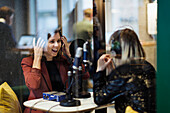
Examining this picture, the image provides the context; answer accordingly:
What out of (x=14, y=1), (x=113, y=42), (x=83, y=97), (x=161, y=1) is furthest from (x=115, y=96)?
(x=14, y=1)

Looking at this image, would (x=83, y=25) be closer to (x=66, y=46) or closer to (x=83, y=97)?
(x=66, y=46)

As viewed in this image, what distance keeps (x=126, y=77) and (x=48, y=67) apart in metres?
0.65

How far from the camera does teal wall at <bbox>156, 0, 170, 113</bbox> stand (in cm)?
195

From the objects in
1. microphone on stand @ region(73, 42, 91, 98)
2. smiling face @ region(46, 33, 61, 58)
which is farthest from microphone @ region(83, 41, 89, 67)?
smiling face @ region(46, 33, 61, 58)

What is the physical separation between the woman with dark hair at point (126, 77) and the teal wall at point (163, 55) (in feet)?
0.33

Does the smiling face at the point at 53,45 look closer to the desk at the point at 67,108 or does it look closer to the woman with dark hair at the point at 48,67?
the woman with dark hair at the point at 48,67

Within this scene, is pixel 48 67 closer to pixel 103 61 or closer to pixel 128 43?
pixel 103 61

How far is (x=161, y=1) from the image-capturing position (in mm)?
1963

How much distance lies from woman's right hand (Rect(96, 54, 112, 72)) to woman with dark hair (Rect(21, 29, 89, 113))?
122mm

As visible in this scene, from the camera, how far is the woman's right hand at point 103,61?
75.1 inches

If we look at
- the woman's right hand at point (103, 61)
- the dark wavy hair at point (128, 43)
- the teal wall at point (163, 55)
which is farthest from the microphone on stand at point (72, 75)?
the teal wall at point (163, 55)

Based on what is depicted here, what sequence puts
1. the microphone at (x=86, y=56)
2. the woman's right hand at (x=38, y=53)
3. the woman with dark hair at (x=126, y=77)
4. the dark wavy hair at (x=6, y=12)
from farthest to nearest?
the dark wavy hair at (x=6, y=12) → the woman's right hand at (x=38, y=53) → the microphone at (x=86, y=56) → the woman with dark hair at (x=126, y=77)

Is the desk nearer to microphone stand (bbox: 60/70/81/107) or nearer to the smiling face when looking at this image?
microphone stand (bbox: 60/70/81/107)

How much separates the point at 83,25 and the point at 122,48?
0.35 metres
